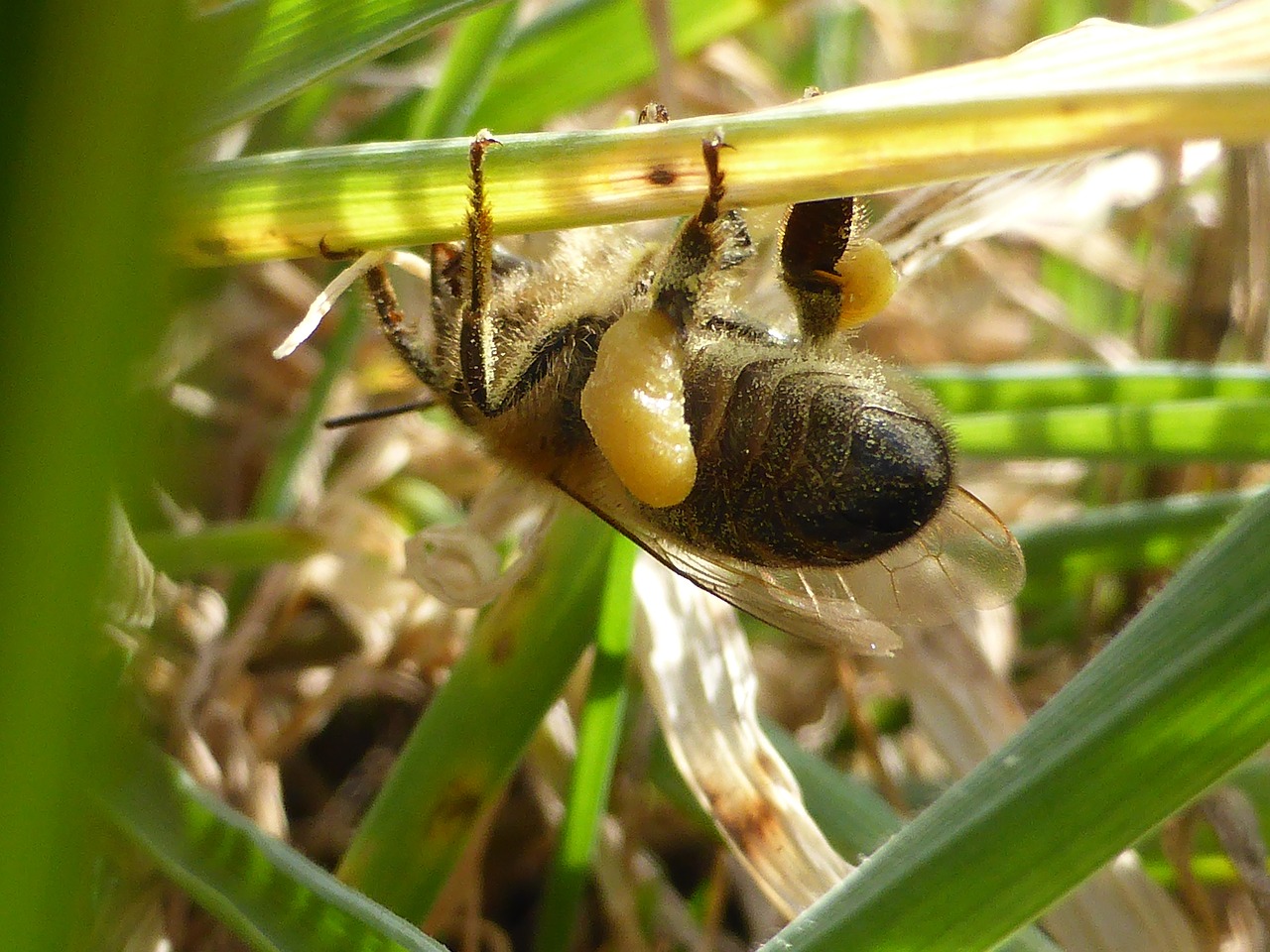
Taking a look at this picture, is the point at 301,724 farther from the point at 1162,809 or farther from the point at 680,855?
the point at 1162,809

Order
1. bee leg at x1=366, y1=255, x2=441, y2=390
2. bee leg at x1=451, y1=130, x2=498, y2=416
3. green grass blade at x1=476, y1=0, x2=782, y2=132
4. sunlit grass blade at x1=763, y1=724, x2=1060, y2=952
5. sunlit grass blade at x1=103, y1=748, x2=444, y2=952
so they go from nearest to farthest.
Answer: sunlit grass blade at x1=103, y1=748, x2=444, y2=952 → bee leg at x1=451, y1=130, x2=498, y2=416 → sunlit grass blade at x1=763, y1=724, x2=1060, y2=952 → bee leg at x1=366, y1=255, x2=441, y2=390 → green grass blade at x1=476, y1=0, x2=782, y2=132

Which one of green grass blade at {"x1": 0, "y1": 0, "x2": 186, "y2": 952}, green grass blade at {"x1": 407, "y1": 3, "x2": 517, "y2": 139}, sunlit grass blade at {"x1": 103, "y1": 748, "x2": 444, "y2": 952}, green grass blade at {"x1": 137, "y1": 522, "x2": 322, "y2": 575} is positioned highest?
green grass blade at {"x1": 407, "y1": 3, "x2": 517, "y2": 139}

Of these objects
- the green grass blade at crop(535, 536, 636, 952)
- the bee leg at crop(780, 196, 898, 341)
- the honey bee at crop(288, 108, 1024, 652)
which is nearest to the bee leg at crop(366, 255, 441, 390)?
the honey bee at crop(288, 108, 1024, 652)

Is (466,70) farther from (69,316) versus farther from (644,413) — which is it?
(69,316)

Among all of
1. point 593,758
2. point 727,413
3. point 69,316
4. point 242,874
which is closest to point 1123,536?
point 727,413

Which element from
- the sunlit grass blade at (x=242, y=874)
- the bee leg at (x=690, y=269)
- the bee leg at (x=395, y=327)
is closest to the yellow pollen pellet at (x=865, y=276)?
the bee leg at (x=690, y=269)

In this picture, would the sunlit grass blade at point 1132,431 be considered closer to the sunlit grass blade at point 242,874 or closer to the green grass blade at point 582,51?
the green grass blade at point 582,51

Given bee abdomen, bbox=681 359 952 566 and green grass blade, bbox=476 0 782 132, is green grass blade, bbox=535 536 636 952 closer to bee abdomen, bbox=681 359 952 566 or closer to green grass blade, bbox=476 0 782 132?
bee abdomen, bbox=681 359 952 566

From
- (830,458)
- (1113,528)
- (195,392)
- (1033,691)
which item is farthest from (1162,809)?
(195,392)
